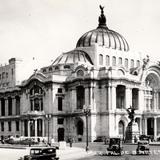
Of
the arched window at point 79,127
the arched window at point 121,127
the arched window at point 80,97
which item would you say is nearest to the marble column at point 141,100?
the arched window at point 121,127

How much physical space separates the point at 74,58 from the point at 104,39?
7.84 m

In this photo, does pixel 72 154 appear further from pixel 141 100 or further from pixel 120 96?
pixel 141 100

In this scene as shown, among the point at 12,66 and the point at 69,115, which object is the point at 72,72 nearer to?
the point at 69,115

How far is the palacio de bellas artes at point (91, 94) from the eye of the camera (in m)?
80.2

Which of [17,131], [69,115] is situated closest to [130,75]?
[69,115]

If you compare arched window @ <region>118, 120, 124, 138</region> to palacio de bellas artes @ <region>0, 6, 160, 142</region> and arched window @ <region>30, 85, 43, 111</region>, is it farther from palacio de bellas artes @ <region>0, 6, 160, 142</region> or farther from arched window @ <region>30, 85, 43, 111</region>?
arched window @ <region>30, 85, 43, 111</region>

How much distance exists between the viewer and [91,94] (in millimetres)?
80188

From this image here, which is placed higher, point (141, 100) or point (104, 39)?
point (104, 39)

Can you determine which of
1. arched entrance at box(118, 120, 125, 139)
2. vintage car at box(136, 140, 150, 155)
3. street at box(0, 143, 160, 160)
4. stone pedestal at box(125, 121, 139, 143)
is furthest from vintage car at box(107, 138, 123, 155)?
arched entrance at box(118, 120, 125, 139)

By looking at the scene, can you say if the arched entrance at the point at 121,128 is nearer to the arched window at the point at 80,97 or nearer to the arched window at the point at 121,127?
the arched window at the point at 121,127

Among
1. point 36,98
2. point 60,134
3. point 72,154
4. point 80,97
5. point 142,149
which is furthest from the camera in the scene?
point 36,98

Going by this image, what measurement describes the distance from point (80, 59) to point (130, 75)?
11340 millimetres

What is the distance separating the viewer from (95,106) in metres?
80.6

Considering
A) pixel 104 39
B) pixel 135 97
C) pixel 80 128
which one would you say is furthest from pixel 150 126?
pixel 104 39
